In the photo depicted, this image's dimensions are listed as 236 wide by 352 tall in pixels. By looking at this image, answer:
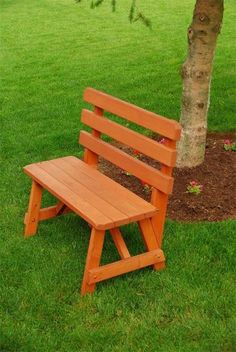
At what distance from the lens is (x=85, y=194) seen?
13.8ft

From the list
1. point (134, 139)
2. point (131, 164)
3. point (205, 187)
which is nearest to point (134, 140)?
point (134, 139)

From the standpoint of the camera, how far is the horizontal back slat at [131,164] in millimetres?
4016

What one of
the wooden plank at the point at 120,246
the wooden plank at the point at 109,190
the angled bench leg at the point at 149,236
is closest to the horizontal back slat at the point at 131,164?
the wooden plank at the point at 109,190

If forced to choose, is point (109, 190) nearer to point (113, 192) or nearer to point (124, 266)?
point (113, 192)

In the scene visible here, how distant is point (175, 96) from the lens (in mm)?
8188

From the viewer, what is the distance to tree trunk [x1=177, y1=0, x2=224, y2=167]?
5.15 metres

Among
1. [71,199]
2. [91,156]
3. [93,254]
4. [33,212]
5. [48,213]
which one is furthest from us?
[91,156]

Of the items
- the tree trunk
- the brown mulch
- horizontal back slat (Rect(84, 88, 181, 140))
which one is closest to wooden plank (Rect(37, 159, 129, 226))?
horizontal back slat (Rect(84, 88, 181, 140))

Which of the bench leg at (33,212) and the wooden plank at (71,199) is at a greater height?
the wooden plank at (71,199)

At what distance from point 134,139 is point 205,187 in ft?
3.65

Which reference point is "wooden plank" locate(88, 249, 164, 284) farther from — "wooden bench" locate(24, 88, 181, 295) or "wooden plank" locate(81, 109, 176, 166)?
"wooden plank" locate(81, 109, 176, 166)

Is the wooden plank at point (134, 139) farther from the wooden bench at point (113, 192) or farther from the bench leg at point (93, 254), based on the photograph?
the bench leg at point (93, 254)

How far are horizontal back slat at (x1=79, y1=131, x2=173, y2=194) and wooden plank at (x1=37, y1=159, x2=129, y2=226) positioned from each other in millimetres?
322

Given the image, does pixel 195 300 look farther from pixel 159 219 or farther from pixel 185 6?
pixel 185 6
